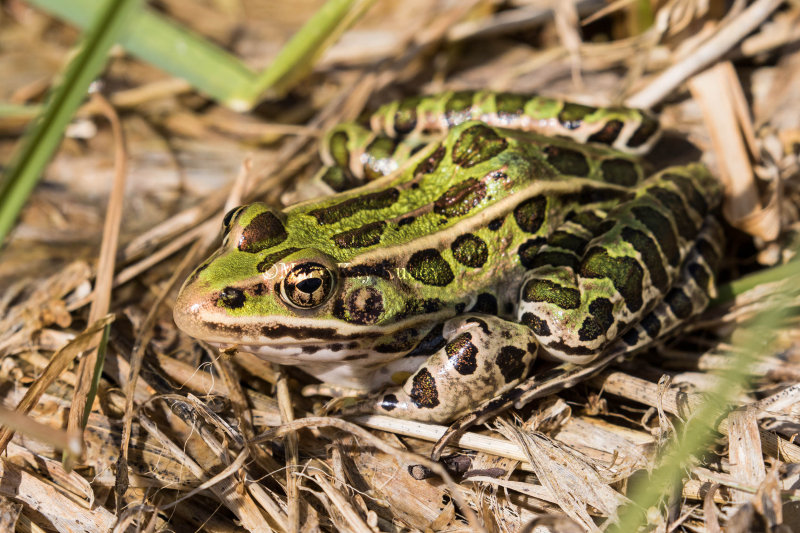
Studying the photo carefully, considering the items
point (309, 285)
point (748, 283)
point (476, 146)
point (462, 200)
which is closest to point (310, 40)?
point (476, 146)

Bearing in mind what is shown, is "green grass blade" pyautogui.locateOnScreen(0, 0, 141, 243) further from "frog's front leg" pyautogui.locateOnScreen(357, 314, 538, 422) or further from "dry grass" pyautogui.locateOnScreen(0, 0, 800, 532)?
"frog's front leg" pyautogui.locateOnScreen(357, 314, 538, 422)

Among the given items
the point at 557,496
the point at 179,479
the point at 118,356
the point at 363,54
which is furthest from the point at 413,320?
the point at 363,54

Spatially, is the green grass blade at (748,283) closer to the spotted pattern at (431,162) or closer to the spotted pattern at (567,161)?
the spotted pattern at (567,161)

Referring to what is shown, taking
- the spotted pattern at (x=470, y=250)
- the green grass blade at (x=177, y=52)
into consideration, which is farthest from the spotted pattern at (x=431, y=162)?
the green grass blade at (x=177, y=52)

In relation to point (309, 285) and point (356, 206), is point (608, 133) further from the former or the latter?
point (309, 285)

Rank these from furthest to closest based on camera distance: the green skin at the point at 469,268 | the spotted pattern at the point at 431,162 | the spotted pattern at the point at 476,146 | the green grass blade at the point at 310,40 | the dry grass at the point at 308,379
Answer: the green grass blade at the point at 310,40 → the spotted pattern at the point at 431,162 → the spotted pattern at the point at 476,146 → the green skin at the point at 469,268 → the dry grass at the point at 308,379
